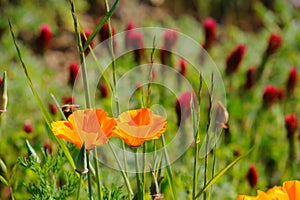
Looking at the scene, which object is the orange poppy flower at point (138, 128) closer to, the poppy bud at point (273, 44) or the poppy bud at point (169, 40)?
the poppy bud at point (169, 40)

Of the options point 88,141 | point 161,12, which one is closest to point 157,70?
point 88,141

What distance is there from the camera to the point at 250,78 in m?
2.13

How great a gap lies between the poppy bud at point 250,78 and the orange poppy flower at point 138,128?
1.07 m

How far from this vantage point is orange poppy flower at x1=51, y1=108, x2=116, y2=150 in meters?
1.03

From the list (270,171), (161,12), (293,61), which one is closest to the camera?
(270,171)

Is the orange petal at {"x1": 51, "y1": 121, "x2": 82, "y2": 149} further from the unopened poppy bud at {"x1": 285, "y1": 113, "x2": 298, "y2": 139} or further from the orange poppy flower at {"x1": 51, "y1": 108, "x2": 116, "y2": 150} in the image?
the unopened poppy bud at {"x1": 285, "y1": 113, "x2": 298, "y2": 139}

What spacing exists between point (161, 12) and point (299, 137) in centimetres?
156

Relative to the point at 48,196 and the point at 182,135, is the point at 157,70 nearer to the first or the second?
the point at 182,135

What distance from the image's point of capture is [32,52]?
3.10m

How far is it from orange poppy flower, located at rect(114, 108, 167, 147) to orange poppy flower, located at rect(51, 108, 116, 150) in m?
0.02

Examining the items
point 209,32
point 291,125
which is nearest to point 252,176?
point 291,125

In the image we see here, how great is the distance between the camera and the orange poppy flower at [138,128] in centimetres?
104

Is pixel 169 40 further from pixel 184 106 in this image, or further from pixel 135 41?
pixel 184 106

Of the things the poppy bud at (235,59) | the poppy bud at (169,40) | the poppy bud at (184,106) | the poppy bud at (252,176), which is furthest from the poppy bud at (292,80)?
the poppy bud at (184,106)
